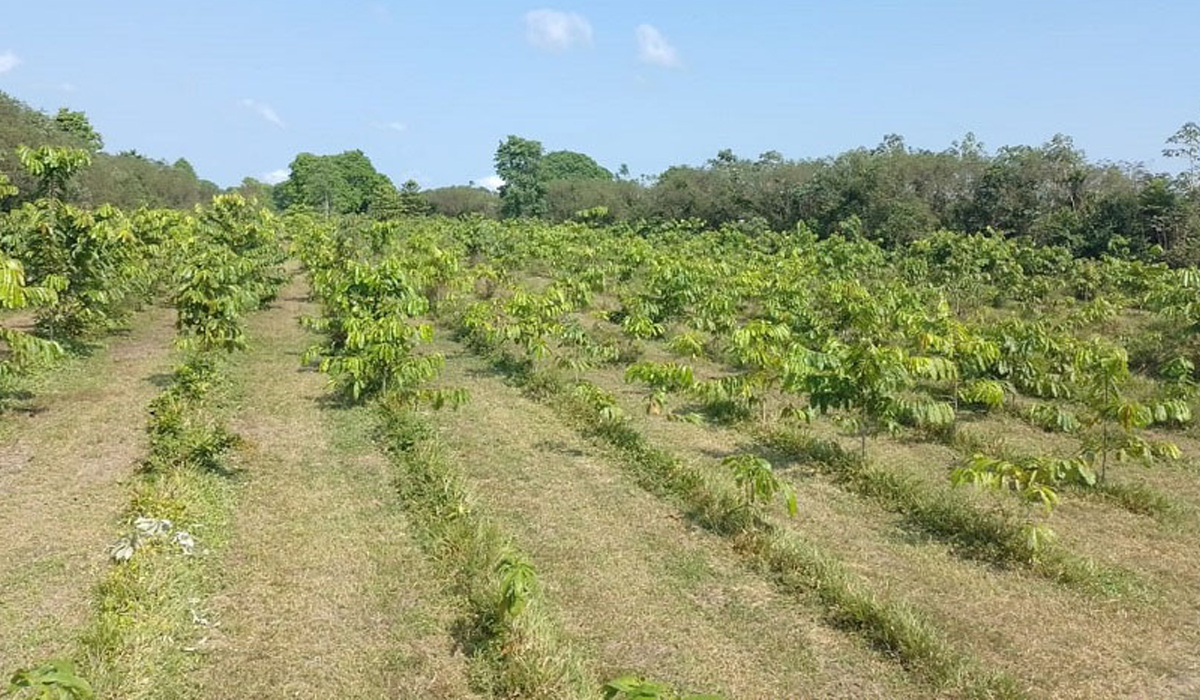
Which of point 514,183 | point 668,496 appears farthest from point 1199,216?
point 514,183

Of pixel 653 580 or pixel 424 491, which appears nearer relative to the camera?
pixel 653 580

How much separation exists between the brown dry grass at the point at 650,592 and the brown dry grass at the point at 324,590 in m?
1.10

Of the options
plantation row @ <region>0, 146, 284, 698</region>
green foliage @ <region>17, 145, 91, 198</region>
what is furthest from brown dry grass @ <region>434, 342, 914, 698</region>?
green foliage @ <region>17, 145, 91, 198</region>

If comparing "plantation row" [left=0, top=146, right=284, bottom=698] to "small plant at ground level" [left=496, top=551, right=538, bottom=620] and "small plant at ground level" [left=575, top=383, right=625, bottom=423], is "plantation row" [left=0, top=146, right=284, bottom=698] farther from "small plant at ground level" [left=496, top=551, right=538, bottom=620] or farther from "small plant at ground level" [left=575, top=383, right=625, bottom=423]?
"small plant at ground level" [left=575, top=383, right=625, bottom=423]

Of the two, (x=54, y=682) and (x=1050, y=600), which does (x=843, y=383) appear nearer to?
(x=1050, y=600)

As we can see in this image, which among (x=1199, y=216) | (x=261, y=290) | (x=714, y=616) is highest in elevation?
(x=1199, y=216)

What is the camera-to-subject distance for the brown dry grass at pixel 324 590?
5.78 metres

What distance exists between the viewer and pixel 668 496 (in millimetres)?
9336

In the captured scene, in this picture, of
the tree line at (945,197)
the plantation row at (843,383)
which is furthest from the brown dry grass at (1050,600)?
the tree line at (945,197)

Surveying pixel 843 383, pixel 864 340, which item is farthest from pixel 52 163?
pixel 864 340

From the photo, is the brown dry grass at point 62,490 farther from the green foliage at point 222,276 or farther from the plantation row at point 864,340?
the plantation row at point 864,340

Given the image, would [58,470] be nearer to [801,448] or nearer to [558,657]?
[558,657]

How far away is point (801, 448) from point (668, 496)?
8.38 ft

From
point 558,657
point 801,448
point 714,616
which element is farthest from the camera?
point 801,448
